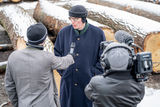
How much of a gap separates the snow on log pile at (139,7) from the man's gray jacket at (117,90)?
5206 mm

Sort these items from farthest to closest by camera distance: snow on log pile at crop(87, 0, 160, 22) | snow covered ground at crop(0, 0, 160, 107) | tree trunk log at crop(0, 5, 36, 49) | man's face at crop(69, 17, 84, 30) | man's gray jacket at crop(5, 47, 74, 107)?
snow on log pile at crop(87, 0, 160, 22) < tree trunk log at crop(0, 5, 36, 49) < snow covered ground at crop(0, 0, 160, 107) < man's face at crop(69, 17, 84, 30) < man's gray jacket at crop(5, 47, 74, 107)

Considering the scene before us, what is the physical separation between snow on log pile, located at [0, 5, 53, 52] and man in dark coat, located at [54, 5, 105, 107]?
1304 mm

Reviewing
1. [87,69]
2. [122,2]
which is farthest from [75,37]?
[122,2]

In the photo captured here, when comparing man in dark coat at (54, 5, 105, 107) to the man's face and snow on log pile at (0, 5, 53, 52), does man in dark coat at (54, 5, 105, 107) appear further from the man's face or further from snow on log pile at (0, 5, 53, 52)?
snow on log pile at (0, 5, 53, 52)

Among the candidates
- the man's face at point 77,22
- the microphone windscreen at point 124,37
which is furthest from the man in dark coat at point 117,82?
the man's face at point 77,22

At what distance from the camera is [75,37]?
114 inches

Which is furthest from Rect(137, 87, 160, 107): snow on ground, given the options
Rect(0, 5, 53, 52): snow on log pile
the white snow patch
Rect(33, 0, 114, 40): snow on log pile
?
Rect(0, 5, 53, 52): snow on log pile

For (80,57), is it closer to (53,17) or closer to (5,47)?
(53,17)

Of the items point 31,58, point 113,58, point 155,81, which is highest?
point 113,58

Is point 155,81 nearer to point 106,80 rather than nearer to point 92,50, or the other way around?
point 92,50

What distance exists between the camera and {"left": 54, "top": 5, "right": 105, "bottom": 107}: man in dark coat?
9.47ft

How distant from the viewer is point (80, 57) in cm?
288

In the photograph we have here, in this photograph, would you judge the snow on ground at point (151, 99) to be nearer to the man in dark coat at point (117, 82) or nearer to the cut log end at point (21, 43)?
the man in dark coat at point (117, 82)

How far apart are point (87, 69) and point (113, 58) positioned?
3.93 ft
